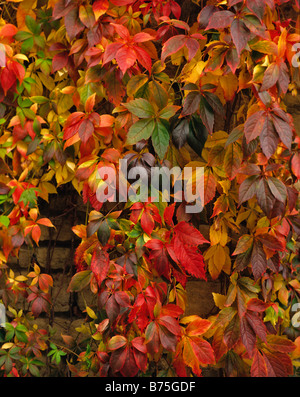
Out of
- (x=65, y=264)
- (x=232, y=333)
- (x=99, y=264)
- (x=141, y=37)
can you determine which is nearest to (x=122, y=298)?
(x=99, y=264)

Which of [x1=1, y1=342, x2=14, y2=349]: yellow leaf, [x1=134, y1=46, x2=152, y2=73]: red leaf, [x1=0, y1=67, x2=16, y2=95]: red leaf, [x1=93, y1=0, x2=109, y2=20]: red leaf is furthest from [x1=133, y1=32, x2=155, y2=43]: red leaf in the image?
[x1=1, y1=342, x2=14, y2=349]: yellow leaf

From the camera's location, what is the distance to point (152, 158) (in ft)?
3.73

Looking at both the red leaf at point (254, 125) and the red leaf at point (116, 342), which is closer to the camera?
the red leaf at point (254, 125)

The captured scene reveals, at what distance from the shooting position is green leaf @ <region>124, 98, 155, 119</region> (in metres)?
1.10

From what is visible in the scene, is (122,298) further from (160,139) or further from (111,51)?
(111,51)

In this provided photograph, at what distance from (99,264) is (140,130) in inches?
16.4

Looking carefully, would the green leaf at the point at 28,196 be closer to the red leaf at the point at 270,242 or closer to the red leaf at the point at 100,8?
the red leaf at the point at 100,8

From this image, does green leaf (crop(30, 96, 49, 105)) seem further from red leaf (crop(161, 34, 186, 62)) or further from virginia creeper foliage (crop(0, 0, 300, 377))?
red leaf (crop(161, 34, 186, 62))

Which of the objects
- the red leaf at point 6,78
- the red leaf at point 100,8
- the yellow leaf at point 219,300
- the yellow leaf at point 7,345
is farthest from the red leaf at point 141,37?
the yellow leaf at point 7,345

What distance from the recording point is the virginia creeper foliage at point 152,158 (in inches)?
43.4

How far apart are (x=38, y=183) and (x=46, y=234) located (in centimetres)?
23

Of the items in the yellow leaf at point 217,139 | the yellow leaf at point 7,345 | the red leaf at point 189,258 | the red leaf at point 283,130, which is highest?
the red leaf at point 283,130

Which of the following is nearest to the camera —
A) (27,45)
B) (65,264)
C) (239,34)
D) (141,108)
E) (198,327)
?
(239,34)

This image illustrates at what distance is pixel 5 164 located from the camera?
1.41 m
